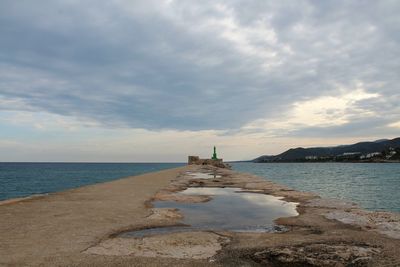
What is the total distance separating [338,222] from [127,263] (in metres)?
6.81

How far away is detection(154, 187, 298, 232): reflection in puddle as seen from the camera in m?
11.3

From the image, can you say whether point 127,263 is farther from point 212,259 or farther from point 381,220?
point 381,220

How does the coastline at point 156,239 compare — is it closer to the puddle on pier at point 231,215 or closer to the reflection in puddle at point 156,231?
the reflection in puddle at point 156,231

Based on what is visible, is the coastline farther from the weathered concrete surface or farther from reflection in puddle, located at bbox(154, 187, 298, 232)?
reflection in puddle, located at bbox(154, 187, 298, 232)

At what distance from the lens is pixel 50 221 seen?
11.1 metres

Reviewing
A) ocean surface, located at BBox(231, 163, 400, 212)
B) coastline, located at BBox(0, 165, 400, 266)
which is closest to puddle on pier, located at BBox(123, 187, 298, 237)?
coastline, located at BBox(0, 165, 400, 266)

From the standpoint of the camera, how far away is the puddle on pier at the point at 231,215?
1070 cm

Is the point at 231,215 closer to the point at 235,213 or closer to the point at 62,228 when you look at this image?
the point at 235,213

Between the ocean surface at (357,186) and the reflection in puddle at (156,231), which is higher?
the reflection in puddle at (156,231)

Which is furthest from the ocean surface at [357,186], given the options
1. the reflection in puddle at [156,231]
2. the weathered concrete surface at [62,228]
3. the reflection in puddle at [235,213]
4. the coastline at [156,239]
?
the weathered concrete surface at [62,228]

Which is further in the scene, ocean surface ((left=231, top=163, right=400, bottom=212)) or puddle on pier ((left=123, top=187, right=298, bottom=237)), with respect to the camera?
ocean surface ((left=231, top=163, right=400, bottom=212))

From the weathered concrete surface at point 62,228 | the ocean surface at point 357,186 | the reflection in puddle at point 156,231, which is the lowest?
the ocean surface at point 357,186

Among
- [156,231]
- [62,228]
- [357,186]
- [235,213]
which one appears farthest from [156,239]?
[357,186]

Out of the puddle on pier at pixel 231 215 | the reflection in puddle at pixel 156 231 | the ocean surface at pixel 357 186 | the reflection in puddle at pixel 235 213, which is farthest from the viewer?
the ocean surface at pixel 357 186
